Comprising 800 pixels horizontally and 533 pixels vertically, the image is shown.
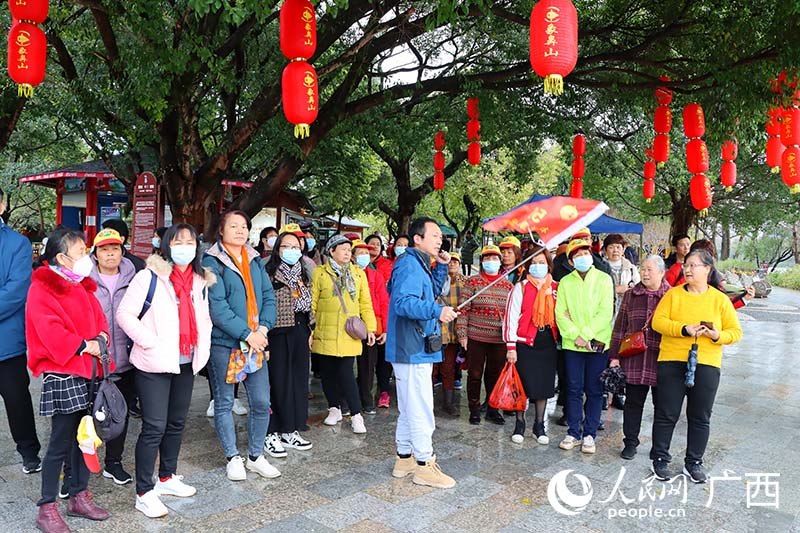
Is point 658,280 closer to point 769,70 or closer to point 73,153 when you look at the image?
point 769,70

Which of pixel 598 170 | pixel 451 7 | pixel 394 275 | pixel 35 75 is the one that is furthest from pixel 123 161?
pixel 598 170

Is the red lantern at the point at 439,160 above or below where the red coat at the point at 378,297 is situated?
above

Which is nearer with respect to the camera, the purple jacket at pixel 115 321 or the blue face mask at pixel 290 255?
the purple jacket at pixel 115 321

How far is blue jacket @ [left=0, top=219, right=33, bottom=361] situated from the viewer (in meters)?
3.83

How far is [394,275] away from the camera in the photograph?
13.9 ft

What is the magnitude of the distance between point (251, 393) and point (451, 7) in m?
3.64

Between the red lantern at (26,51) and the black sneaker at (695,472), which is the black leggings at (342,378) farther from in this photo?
the red lantern at (26,51)

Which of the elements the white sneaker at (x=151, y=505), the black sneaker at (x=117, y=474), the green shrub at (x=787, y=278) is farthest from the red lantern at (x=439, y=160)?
the green shrub at (x=787, y=278)

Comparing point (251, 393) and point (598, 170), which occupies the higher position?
point (598, 170)

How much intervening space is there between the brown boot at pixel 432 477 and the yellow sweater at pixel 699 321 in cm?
182

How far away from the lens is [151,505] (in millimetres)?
3594

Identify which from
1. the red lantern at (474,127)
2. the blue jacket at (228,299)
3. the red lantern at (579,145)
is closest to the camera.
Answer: the blue jacket at (228,299)

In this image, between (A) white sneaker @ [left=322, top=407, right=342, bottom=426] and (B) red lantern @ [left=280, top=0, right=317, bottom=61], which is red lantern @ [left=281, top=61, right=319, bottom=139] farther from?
(A) white sneaker @ [left=322, top=407, right=342, bottom=426]

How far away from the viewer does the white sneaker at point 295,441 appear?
4.88m
